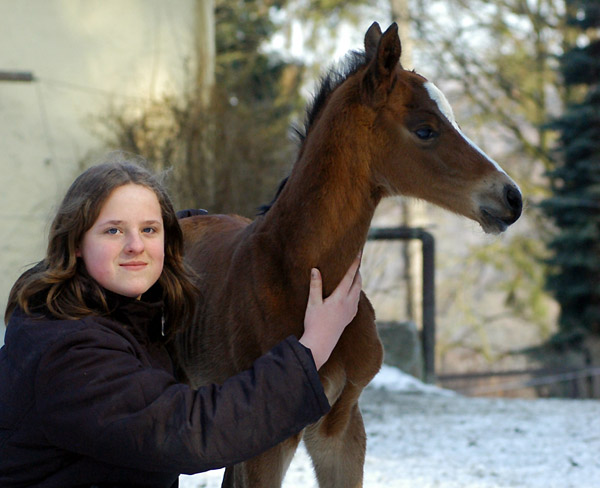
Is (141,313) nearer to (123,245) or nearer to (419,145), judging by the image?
(123,245)

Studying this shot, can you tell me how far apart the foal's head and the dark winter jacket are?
2.80ft

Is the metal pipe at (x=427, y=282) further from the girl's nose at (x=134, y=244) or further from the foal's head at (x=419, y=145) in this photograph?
the girl's nose at (x=134, y=244)

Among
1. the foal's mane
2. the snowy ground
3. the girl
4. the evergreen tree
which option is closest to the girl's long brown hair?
the girl

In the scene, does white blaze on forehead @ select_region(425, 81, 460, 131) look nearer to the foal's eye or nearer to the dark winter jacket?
the foal's eye

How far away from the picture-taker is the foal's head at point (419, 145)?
7.99ft

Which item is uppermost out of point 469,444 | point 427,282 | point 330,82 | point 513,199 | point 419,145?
point 330,82

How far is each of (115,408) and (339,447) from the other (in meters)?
1.09

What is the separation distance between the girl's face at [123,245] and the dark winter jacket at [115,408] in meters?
0.14

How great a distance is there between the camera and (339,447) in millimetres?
2652

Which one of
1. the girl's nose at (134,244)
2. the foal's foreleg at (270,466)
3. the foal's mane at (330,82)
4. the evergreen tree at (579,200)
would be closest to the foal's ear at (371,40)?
the foal's mane at (330,82)

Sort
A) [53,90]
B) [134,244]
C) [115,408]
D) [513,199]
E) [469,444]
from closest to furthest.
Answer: [115,408]
[134,244]
[513,199]
[469,444]
[53,90]

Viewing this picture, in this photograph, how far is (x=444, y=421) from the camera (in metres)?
5.93

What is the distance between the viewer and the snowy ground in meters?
4.29

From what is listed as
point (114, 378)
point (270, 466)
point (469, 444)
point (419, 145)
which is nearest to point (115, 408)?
point (114, 378)
